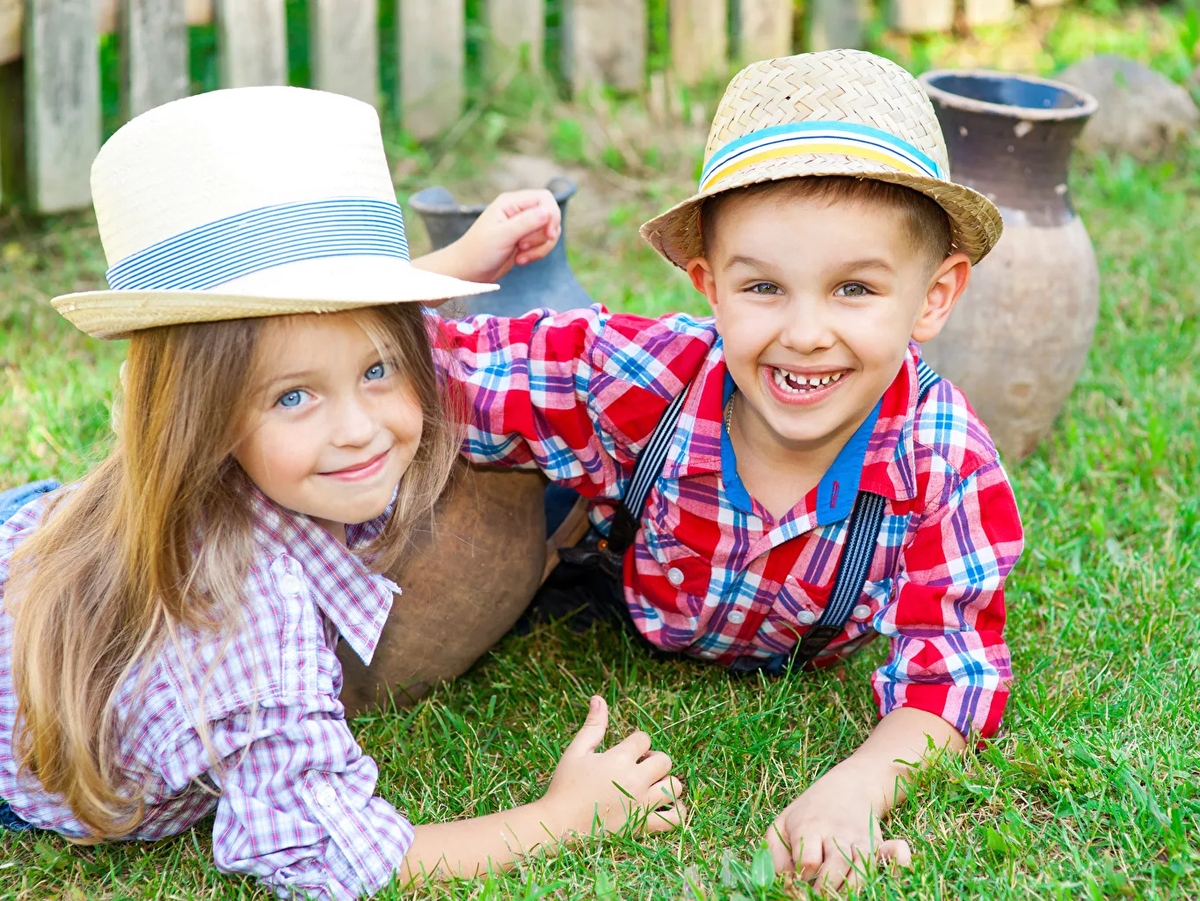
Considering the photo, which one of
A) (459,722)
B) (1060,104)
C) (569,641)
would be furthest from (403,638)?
(1060,104)

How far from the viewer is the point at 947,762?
7.30 ft

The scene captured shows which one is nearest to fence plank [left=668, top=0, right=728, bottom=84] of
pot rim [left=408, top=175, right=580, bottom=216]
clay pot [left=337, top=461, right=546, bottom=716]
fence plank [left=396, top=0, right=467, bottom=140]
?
fence plank [left=396, top=0, right=467, bottom=140]

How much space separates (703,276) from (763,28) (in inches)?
164

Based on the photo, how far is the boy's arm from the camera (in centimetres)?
221

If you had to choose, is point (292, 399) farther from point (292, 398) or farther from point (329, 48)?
point (329, 48)

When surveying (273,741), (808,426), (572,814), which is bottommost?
(572,814)

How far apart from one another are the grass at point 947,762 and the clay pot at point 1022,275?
0.60 ft

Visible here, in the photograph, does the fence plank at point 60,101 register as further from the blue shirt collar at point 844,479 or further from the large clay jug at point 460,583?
the blue shirt collar at point 844,479

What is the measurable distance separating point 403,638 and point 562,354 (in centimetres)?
60

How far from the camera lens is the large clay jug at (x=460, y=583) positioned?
2438 millimetres

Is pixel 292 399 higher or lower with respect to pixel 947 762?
higher

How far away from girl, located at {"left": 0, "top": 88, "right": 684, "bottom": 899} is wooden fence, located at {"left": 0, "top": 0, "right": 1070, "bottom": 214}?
8.71ft

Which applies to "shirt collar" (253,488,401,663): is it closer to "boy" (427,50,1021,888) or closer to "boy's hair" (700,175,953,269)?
"boy" (427,50,1021,888)

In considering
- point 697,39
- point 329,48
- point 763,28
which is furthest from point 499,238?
point 763,28
